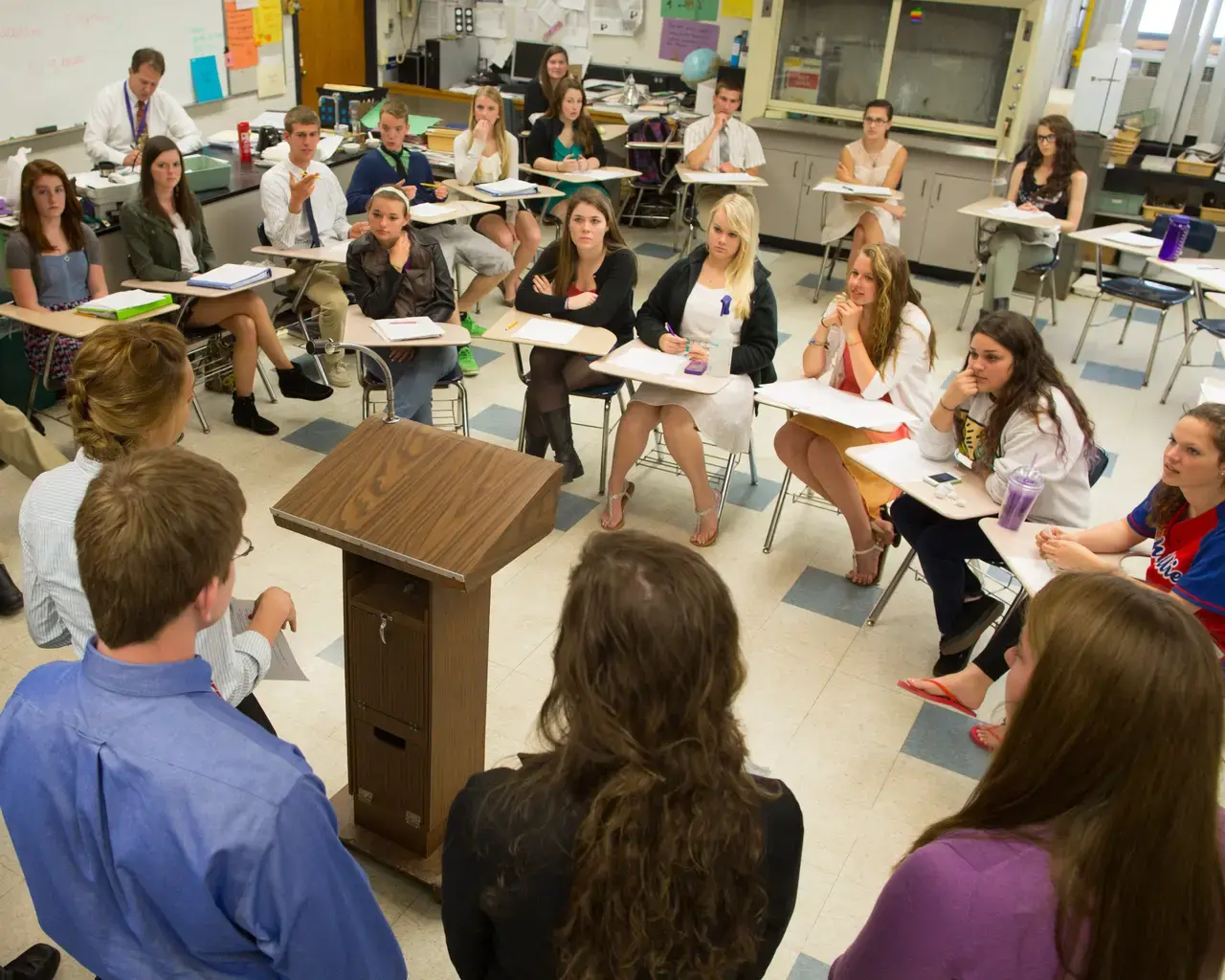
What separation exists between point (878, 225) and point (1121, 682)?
5.96 m

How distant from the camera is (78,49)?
6.09m

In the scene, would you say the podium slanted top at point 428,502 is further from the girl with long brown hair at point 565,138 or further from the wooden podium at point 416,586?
the girl with long brown hair at point 565,138

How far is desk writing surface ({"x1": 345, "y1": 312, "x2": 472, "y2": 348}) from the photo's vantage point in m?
4.01

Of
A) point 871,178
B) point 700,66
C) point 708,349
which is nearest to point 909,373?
point 708,349

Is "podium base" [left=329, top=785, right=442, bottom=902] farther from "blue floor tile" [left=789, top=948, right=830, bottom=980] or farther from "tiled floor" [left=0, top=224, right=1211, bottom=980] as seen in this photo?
"blue floor tile" [left=789, top=948, right=830, bottom=980]

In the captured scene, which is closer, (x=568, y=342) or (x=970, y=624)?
(x=970, y=624)

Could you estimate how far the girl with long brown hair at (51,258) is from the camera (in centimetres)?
423

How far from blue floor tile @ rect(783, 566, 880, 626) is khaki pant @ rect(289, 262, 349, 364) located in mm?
2624

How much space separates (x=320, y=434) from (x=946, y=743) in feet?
10.2

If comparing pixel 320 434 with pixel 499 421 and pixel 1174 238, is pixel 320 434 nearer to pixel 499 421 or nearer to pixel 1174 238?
pixel 499 421

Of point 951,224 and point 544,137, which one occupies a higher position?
point 544,137

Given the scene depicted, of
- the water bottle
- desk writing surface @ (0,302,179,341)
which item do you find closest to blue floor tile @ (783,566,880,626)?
desk writing surface @ (0,302,179,341)

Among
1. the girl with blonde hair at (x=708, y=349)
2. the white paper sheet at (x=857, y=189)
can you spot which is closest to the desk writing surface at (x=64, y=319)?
the girl with blonde hair at (x=708, y=349)

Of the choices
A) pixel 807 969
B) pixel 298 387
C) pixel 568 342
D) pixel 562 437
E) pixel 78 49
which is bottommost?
pixel 807 969
